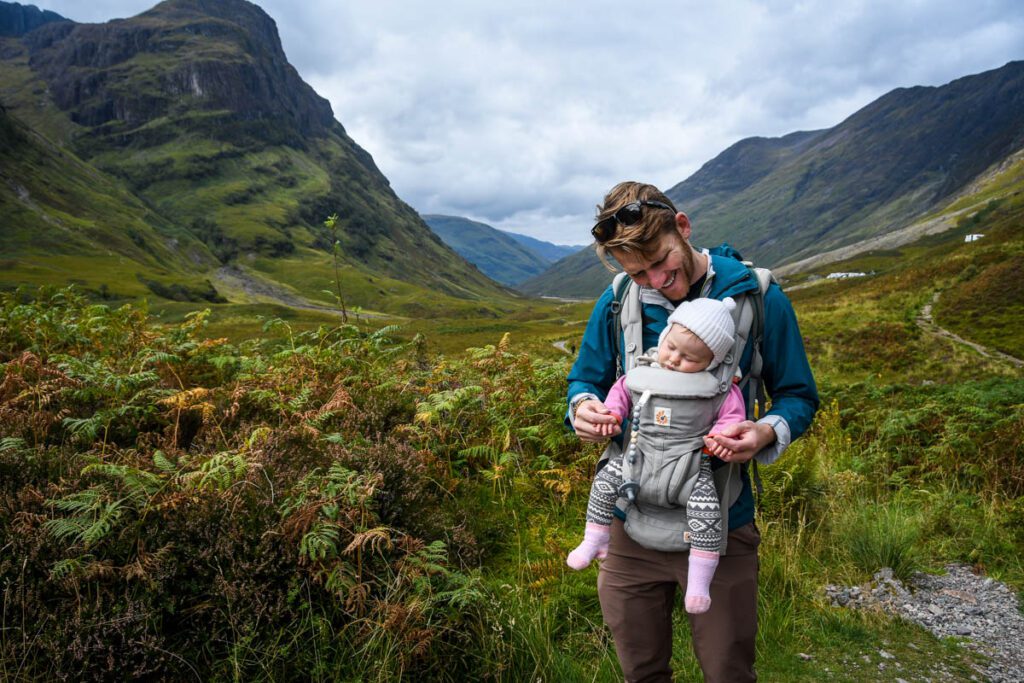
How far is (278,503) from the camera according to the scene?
3572 millimetres

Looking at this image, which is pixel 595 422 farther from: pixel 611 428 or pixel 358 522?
pixel 358 522

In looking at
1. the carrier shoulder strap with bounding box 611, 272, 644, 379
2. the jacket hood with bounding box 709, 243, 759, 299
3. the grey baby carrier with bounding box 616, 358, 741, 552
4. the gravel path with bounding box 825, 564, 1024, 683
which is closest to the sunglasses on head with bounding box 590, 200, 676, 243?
the carrier shoulder strap with bounding box 611, 272, 644, 379

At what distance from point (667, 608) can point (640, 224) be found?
190cm

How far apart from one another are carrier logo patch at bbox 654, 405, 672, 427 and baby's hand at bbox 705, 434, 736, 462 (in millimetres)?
190

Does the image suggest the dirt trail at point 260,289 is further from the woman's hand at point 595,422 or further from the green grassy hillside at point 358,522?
the woman's hand at point 595,422

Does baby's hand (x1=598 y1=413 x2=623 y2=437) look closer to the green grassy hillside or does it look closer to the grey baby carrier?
the grey baby carrier

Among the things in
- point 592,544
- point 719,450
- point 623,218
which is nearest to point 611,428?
point 719,450

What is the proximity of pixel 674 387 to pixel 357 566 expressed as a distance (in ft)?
7.49

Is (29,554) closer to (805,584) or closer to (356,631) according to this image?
(356,631)

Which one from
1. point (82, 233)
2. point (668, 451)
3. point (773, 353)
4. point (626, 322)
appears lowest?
point (668, 451)

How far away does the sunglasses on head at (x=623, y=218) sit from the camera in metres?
2.41

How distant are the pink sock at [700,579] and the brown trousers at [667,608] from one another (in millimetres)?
157

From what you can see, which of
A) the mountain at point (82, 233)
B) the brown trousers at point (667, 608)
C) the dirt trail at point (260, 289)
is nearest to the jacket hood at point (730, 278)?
the brown trousers at point (667, 608)

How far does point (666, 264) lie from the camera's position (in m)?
2.46
